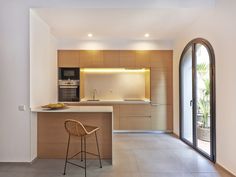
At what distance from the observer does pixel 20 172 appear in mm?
3438

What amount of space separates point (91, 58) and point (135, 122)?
2.25 metres

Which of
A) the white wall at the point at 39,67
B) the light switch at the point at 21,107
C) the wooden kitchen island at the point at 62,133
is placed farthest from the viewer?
the wooden kitchen island at the point at 62,133

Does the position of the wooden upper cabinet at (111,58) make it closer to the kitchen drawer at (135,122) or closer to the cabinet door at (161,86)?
the cabinet door at (161,86)

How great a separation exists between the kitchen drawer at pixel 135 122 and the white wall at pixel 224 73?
A: 280 centimetres

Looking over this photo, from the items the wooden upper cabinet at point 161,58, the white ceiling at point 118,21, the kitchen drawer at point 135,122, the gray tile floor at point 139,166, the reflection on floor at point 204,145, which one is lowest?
the gray tile floor at point 139,166

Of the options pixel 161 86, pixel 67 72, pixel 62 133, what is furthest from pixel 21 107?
pixel 161 86

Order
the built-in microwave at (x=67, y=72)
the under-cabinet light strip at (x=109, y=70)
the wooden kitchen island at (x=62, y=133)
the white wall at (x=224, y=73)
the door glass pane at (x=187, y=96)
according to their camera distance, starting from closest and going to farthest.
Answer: the white wall at (x=224, y=73), the wooden kitchen island at (x=62, y=133), the door glass pane at (x=187, y=96), the built-in microwave at (x=67, y=72), the under-cabinet light strip at (x=109, y=70)

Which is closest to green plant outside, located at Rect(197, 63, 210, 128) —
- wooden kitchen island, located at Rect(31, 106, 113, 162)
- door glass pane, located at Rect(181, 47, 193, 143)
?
door glass pane, located at Rect(181, 47, 193, 143)

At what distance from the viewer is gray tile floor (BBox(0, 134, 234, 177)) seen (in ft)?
11.1

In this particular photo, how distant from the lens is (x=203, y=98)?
4.53 meters

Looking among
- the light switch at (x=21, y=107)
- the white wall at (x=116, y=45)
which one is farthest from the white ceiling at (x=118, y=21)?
the light switch at (x=21, y=107)

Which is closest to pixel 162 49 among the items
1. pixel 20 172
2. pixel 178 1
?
pixel 178 1

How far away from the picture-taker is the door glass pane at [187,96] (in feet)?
17.0

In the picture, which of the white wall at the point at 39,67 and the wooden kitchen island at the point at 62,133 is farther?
the wooden kitchen island at the point at 62,133
